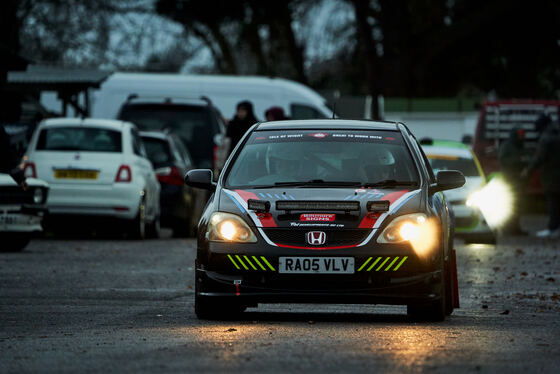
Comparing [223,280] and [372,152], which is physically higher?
[372,152]

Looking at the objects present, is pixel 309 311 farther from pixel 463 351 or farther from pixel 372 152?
pixel 463 351

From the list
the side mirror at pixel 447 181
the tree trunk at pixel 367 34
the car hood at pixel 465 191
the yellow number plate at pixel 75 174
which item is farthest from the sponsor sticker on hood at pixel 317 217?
the tree trunk at pixel 367 34

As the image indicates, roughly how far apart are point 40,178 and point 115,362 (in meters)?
13.5

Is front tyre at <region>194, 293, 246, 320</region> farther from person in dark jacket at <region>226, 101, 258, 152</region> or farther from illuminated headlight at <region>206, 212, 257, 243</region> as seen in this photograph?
person in dark jacket at <region>226, 101, 258, 152</region>

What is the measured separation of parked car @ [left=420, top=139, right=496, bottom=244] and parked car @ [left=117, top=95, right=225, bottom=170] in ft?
13.7

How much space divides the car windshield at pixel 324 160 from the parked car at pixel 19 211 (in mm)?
7591

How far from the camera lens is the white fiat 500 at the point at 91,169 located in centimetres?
2172

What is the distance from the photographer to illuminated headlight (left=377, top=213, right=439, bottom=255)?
10.6 metres

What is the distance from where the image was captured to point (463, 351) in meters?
8.86

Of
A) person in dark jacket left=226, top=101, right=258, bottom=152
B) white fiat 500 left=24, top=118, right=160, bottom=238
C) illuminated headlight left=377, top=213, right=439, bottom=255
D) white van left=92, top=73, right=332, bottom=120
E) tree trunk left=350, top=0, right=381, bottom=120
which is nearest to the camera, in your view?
illuminated headlight left=377, top=213, right=439, bottom=255

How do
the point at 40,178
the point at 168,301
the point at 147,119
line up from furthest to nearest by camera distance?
the point at 147,119 < the point at 40,178 < the point at 168,301

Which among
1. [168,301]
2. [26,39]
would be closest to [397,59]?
[26,39]

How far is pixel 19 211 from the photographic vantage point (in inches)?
746

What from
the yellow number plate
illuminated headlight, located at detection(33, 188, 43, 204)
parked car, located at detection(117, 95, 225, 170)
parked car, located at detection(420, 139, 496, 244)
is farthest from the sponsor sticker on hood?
parked car, located at detection(117, 95, 225, 170)
